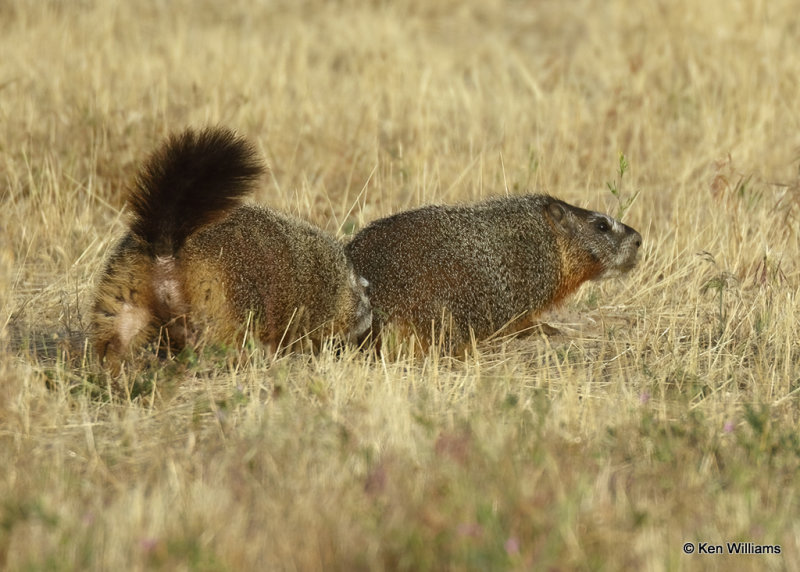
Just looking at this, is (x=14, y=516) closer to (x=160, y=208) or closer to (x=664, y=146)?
(x=160, y=208)

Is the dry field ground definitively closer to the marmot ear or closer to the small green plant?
the small green plant

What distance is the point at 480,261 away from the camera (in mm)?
5773

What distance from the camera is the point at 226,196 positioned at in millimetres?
4637

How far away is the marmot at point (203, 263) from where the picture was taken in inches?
180

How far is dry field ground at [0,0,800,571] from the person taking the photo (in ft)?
10.9

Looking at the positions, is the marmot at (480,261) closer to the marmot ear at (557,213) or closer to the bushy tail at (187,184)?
the marmot ear at (557,213)

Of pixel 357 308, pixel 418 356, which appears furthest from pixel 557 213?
pixel 357 308

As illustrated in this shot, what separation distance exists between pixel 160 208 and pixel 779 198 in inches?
184

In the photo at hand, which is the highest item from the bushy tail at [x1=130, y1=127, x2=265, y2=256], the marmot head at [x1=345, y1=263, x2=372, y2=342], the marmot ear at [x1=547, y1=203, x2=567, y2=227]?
the bushy tail at [x1=130, y1=127, x2=265, y2=256]

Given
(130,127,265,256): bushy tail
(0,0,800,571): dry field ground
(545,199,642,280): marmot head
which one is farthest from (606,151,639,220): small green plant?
(130,127,265,256): bushy tail

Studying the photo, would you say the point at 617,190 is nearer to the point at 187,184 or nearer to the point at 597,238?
the point at 597,238

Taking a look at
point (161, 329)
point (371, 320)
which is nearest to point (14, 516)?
point (161, 329)

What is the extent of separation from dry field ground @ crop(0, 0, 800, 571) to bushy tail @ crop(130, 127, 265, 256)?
554 mm

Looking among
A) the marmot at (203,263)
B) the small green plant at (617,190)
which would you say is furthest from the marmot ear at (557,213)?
the marmot at (203,263)
